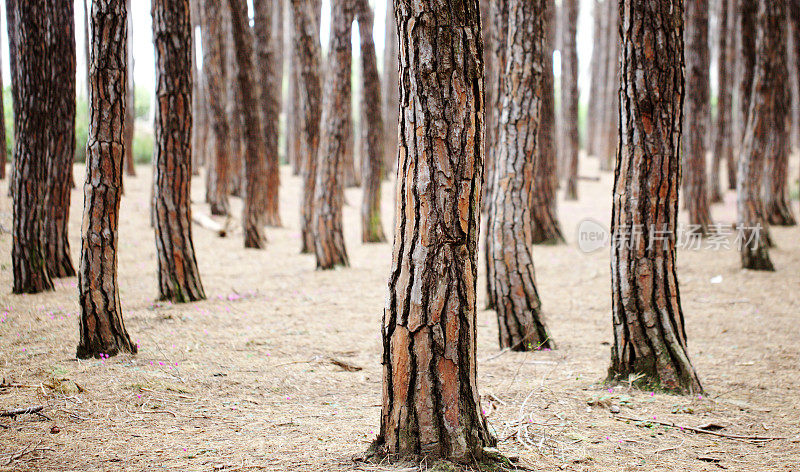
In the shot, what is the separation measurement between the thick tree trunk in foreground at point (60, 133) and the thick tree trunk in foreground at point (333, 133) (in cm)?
314

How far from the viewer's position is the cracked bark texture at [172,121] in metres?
5.71

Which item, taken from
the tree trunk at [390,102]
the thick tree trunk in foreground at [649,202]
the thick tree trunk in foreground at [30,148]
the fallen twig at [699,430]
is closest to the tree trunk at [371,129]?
the thick tree trunk in foreground at [30,148]

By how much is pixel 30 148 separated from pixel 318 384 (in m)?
4.14

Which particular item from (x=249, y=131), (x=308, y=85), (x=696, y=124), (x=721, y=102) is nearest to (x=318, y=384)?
(x=308, y=85)

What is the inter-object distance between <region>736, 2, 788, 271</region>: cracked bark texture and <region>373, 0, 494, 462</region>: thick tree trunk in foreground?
714cm

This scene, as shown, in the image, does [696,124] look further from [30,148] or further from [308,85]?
[30,148]

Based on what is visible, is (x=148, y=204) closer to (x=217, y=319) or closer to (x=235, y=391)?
(x=217, y=319)

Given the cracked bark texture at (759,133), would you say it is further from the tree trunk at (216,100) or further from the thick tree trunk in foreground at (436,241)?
the tree trunk at (216,100)

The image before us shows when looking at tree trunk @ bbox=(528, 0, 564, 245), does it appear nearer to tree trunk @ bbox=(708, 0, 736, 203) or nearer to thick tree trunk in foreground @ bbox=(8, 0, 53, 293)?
tree trunk @ bbox=(708, 0, 736, 203)

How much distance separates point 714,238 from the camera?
10.6m

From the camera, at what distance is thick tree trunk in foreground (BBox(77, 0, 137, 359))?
402 cm

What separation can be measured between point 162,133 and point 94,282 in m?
2.15

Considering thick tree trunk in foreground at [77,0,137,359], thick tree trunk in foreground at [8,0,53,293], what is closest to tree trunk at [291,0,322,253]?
thick tree trunk in foreground at [8,0,53,293]

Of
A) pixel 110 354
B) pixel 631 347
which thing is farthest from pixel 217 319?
pixel 631 347
